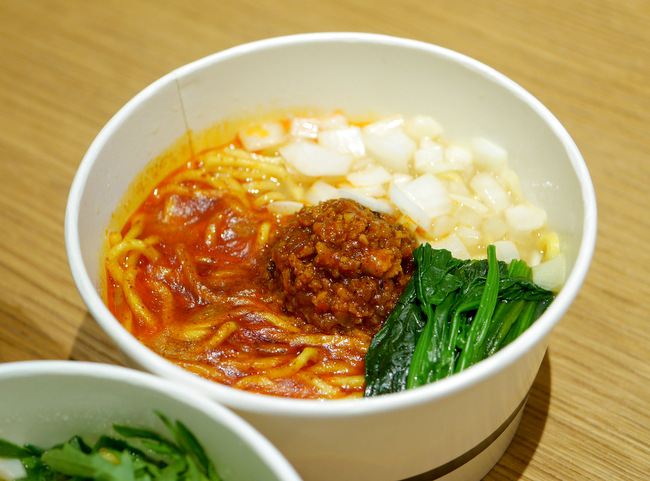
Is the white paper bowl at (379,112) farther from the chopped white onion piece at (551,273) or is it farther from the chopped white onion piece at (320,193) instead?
the chopped white onion piece at (320,193)

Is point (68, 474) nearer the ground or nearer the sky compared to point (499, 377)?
nearer the ground

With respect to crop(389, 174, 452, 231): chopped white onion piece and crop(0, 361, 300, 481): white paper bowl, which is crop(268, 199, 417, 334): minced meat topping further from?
crop(0, 361, 300, 481): white paper bowl

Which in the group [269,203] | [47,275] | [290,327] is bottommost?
[47,275]

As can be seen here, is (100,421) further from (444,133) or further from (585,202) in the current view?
(444,133)

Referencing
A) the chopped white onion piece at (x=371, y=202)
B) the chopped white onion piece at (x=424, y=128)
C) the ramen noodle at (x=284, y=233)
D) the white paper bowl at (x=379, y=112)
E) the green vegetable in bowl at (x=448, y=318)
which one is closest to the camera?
the white paper bowl at (x=379, y=112)

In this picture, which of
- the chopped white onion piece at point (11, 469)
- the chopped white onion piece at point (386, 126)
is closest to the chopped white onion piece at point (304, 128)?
the chopped white onion piece at point (386, 126)

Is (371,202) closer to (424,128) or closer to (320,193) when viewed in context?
(320,193)

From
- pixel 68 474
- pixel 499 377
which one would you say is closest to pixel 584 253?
pixel 499 377
